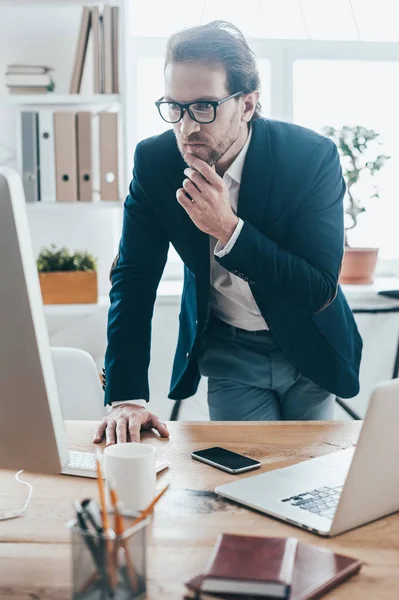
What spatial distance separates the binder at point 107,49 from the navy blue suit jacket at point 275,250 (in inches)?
39.6

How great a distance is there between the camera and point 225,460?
4.19 ft

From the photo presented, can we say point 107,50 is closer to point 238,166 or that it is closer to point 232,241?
point 238,166

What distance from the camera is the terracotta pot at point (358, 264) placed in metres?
3.03

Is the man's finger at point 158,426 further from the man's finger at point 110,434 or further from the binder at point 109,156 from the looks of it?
the binder at point 109,156

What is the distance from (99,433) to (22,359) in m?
0.56

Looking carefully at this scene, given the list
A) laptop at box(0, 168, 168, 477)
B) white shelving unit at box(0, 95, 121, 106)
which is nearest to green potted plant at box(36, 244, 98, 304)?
white shelving unit at box(0, 95, 121, 106)

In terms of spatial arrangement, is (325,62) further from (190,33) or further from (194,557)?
(194,557)

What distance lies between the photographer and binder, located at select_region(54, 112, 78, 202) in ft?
8.73

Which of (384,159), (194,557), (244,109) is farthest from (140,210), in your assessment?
(384,159)

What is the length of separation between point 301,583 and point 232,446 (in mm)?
547

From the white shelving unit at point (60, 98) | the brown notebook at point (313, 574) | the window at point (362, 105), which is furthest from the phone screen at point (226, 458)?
the window at point (362, 105)

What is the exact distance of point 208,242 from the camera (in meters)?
1.73

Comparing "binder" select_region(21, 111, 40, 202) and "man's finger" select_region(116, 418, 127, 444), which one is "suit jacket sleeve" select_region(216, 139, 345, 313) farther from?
"binder" select_region(21, 111, 40, 202)

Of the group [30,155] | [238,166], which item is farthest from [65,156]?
[238,166]
